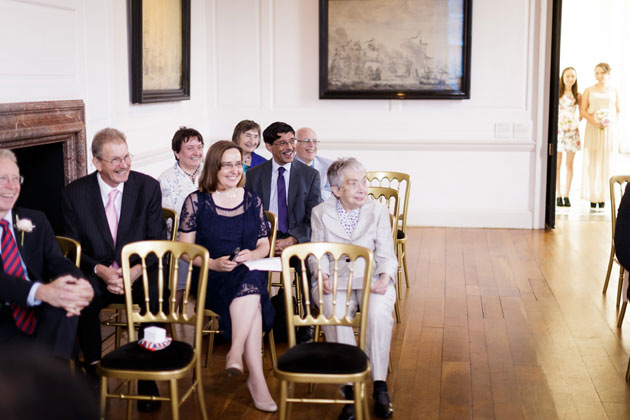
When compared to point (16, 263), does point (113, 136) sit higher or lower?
higher

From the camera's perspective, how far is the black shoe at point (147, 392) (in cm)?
378

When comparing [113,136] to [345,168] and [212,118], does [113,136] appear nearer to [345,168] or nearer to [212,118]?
[345,168]

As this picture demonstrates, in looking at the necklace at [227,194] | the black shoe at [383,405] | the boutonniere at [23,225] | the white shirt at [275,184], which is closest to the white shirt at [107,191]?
the necklace at [227,194]

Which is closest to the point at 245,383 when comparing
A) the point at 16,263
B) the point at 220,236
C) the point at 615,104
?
the point at 220,236

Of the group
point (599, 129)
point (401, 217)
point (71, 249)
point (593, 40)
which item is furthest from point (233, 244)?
point (593, 40)

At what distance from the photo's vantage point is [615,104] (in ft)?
33.3

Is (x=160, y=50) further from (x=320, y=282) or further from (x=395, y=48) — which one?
(x=320, y=282)

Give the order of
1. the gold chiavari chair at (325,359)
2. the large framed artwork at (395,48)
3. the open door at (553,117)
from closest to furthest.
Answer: the gold chiavari chair at (325,359) < the open door at (553,117) < the large framed artwork at (395,48)

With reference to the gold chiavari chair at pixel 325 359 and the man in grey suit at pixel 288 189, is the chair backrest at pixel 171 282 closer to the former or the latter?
the gold chiavari chair at pixel 325 359

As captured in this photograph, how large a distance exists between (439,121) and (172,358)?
6099mm

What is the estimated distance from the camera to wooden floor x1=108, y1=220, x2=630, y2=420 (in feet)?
12.5

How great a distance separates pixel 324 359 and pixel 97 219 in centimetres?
158

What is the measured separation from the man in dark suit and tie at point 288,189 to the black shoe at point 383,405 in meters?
1.20

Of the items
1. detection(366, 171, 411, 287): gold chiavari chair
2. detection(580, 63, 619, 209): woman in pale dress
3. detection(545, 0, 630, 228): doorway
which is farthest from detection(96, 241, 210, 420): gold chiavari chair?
detection(545, 0, 630, 228): doorway
